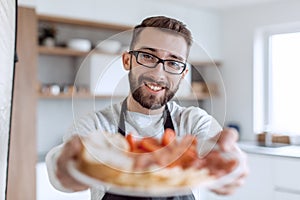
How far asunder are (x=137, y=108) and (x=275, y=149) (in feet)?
8.11

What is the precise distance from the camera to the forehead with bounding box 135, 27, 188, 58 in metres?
0.71

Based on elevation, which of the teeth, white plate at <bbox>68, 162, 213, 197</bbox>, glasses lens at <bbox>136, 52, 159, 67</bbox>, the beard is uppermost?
glasses lens at <bbox>136, 52, 159, 67</bbox>

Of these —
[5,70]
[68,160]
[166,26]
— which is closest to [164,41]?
[166,26]

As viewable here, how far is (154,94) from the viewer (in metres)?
0.72

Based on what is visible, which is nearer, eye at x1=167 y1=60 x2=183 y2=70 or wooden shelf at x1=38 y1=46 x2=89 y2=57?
→ eye at x1=167 y1=60 x2=183 y2=70

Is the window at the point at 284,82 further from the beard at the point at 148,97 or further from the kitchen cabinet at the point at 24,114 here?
the beard at the point at 148,97

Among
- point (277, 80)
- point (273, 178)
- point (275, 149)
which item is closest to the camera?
point (273, 178)

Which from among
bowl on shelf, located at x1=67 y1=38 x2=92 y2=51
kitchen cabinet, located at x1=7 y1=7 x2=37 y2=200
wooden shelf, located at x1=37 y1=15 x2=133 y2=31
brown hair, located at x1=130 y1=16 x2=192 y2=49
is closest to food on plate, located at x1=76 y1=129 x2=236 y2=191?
brown hair, located at x1=130 y1=16 x2=192 y2=49


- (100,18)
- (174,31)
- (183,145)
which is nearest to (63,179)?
(183,145)

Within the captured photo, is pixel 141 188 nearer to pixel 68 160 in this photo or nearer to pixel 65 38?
pixel 68 160

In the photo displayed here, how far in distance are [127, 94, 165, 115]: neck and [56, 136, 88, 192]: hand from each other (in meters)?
0.16

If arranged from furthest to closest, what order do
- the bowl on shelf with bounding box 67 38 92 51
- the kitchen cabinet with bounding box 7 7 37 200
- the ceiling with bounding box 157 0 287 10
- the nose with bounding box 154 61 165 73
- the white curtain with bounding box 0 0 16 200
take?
the ceiling with bounding box 157 0 287 10 < the bowl on shelf with bounding box 67 38 92 51 < the kitchen cabinet with bounding box 7 7 37 200 < the white curtain with bounding box 0 0 16 200 < the nose with bounding box 154 61 165 73

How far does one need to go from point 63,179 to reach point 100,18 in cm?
253

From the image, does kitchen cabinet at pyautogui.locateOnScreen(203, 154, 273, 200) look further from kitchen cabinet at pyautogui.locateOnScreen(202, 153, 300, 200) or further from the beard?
the beard
